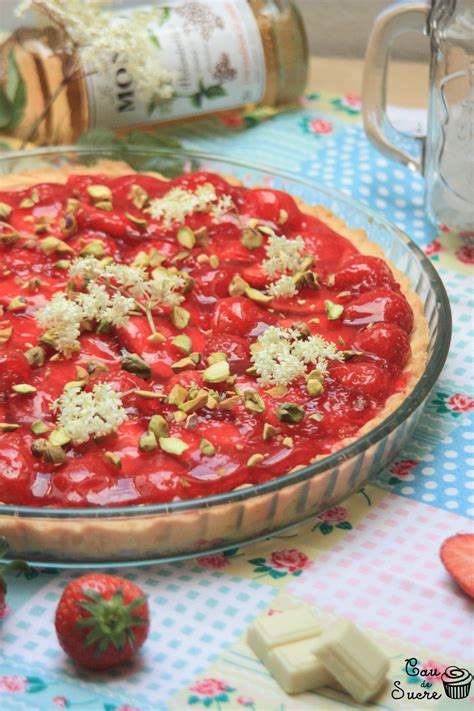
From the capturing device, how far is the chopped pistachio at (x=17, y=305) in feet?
6.59

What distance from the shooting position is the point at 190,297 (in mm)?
2104

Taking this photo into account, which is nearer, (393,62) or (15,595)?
(15,595)

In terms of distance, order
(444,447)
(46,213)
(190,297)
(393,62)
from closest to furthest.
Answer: (444,447) → (190,297) → (46,213) → (393,62)

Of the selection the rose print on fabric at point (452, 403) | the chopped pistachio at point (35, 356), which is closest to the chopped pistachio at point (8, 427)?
the chopped pistachio at point (35, 356)

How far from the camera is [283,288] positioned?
2.08 metres

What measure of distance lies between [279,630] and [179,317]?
728mm

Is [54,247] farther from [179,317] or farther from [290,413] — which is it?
[290,413]

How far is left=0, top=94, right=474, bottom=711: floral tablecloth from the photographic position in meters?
1.40

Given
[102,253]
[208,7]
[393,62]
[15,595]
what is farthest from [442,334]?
[393,62]

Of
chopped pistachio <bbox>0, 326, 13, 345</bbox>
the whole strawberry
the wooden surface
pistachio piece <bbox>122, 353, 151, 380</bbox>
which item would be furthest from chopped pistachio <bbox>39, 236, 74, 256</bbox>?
the wooden surface

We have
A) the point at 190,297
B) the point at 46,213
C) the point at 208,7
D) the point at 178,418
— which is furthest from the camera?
the point at 208,7

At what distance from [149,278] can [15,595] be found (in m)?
0.77

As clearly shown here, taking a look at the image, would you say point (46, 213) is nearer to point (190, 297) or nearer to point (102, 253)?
point (102, 253)

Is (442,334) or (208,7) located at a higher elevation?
(208,7)
